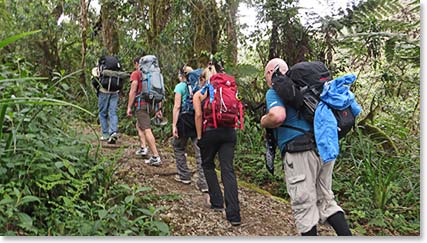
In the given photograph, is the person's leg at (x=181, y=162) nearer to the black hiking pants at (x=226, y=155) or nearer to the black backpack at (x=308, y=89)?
the black hiking pants at (x=226, y=155)

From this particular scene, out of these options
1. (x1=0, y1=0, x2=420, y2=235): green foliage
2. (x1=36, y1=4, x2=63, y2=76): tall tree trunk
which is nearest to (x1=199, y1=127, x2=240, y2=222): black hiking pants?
(x1=0, y1=0, x2=420, y2=235): green foliage

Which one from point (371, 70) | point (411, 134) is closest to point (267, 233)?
point (411, 134)

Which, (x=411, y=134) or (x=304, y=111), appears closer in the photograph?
(x=304, y=111)

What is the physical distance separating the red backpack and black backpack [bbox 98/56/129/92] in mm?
2097

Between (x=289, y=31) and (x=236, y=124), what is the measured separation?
3109 mm

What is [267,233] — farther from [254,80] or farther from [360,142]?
[254,80]

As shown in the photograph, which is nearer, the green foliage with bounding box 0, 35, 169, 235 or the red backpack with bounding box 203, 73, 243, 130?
the green foliage with bounding box 0, 35, 169, 235

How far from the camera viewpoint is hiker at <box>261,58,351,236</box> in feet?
8.84

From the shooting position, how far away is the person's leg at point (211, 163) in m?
3.39

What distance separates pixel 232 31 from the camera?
6.65 metres

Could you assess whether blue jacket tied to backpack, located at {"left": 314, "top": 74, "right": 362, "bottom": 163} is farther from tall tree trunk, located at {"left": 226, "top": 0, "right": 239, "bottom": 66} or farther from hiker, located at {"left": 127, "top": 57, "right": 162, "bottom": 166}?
tall tree trunk, located at {"left": 226, "top": 0, "right": 239, "bottom": 66}

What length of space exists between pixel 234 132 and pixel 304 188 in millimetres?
913

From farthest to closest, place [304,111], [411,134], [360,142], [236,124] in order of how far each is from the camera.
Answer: [411,134], [360,142], [236,124], [304,111]

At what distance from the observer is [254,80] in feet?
20.0
